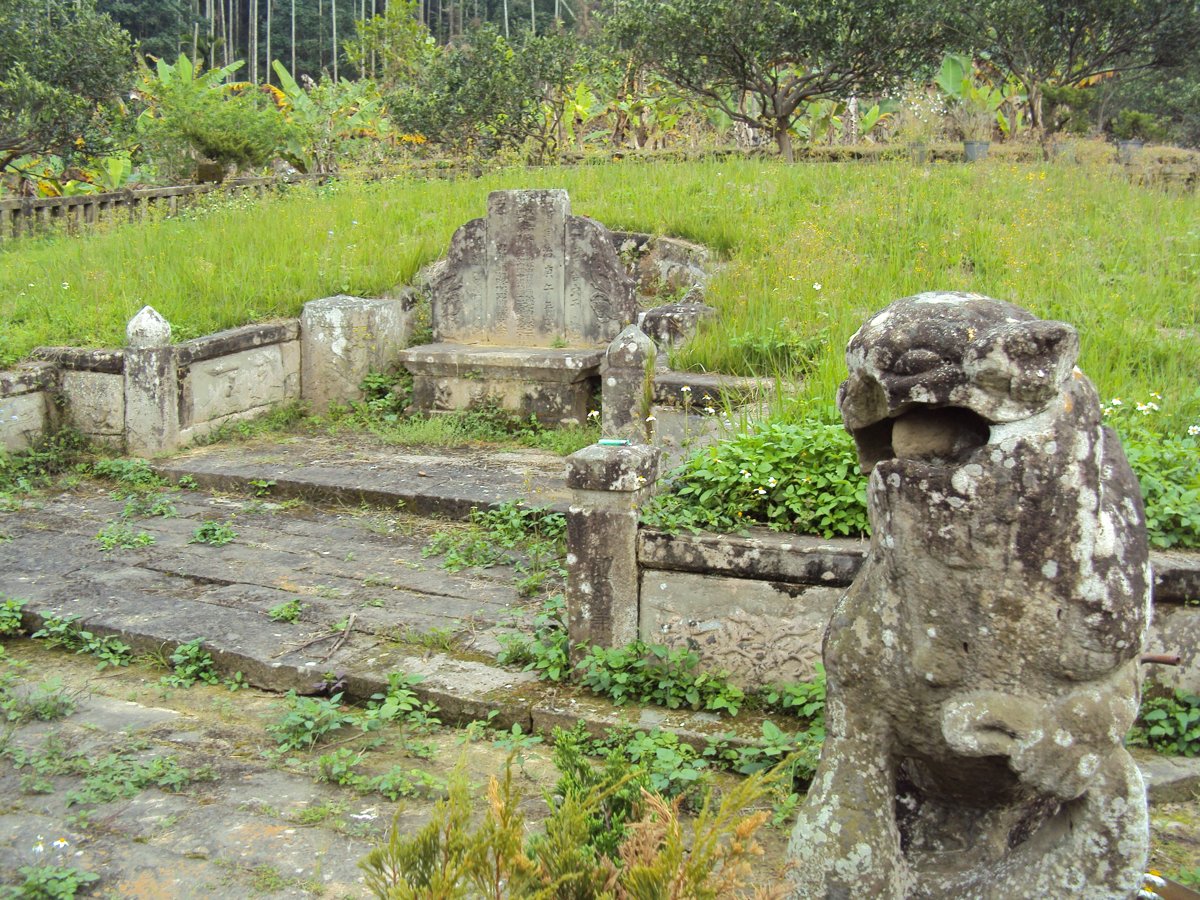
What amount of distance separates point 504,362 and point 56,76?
963cm

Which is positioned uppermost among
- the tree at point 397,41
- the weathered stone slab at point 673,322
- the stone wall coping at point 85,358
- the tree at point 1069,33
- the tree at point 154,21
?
the tree at point 154,21

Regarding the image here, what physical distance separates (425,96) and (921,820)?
17.4m

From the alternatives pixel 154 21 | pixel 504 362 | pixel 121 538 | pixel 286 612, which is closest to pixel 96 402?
pixel 121 538

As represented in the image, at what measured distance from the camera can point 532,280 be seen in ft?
31.5

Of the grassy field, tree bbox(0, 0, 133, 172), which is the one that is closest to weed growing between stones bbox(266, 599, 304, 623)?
the grassy field

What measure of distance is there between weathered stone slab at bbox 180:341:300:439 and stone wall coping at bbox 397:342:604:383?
0.97 metres

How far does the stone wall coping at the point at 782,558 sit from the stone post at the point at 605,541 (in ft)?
0.32

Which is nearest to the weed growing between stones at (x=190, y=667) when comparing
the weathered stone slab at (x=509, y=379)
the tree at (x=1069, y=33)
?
the weathered stone slab at (x=509, y=379)

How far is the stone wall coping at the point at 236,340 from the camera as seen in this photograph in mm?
8398

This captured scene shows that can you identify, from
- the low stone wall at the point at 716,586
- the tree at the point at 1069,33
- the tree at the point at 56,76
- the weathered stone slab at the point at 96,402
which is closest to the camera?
the low stone wall at the point at 716,586

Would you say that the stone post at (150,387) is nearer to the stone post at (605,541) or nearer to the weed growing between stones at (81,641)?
the weed growing between stones at (81,641)

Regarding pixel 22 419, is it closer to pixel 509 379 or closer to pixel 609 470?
pixel 509 379

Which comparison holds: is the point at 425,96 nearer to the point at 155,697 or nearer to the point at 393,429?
the point at 393,429

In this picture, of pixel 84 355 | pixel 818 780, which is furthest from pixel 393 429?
pixel 818 780
